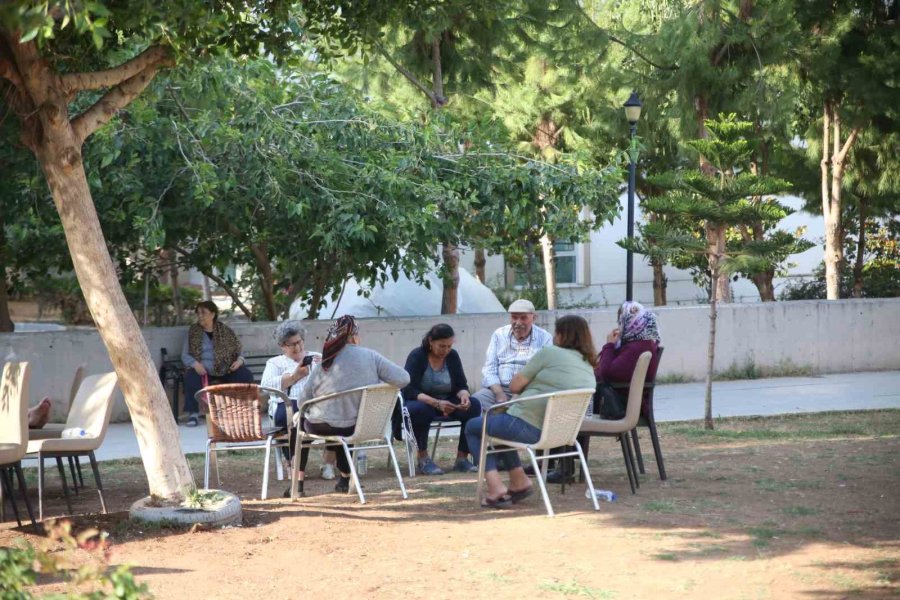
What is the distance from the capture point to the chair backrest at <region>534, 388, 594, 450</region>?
7512 mm

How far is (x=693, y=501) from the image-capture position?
311 inches

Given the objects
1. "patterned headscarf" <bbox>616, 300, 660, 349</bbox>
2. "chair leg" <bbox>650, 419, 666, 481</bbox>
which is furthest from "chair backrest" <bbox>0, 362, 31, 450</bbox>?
"chair leg" <bbox>650, 419, 666, 481</bbox>

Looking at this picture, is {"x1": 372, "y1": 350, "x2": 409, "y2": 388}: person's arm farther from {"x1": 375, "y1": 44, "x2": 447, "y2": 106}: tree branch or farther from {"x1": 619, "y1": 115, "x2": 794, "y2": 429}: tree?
{"x1": 375, "y1": 44, "x2": 447, "y2": 106}: tree branch

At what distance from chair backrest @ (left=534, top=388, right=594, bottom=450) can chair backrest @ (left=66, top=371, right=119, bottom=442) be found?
281 cm

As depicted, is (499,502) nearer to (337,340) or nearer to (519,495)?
(519,495)

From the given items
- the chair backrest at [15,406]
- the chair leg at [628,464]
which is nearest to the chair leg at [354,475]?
the chair leg at [628,464]

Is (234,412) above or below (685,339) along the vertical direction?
below

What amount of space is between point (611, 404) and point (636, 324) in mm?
661

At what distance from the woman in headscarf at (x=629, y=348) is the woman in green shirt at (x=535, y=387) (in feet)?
2.31

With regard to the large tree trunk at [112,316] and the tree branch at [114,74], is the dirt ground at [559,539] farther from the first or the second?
the tree branch at [114,74]

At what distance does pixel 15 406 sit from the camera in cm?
720

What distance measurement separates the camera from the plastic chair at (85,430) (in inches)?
303

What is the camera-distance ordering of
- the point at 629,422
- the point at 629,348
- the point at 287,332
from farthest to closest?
the point at 287,332 → the point at 629,348 → the point at 629,422

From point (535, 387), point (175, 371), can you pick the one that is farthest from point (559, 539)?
point (175, 371)
